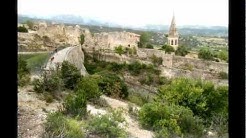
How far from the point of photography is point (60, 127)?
4.74 ft

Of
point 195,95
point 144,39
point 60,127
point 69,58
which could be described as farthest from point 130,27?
point 60,127

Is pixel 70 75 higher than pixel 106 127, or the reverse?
pixel 70 75

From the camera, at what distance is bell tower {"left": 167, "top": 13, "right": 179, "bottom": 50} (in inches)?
60.5

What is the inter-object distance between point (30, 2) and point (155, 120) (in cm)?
67

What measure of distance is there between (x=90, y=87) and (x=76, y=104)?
0.09 m

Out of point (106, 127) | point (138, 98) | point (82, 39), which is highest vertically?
point (82, 39)

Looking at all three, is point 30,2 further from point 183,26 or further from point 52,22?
point 183,26

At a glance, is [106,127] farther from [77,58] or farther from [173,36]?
[173,36]

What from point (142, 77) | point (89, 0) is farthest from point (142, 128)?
point (89, 0)

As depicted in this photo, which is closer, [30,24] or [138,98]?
→ [30,24]

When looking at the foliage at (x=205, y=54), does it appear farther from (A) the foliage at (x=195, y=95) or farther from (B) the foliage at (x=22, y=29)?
(B) the foliage at (x=22, y=29)

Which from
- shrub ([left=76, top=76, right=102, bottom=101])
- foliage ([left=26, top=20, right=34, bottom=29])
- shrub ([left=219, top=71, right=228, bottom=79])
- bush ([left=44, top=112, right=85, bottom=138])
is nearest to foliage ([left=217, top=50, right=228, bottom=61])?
shrub ([left=219, top=71, right=228, bottom=79])

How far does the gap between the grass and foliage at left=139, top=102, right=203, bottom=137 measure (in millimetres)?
441
